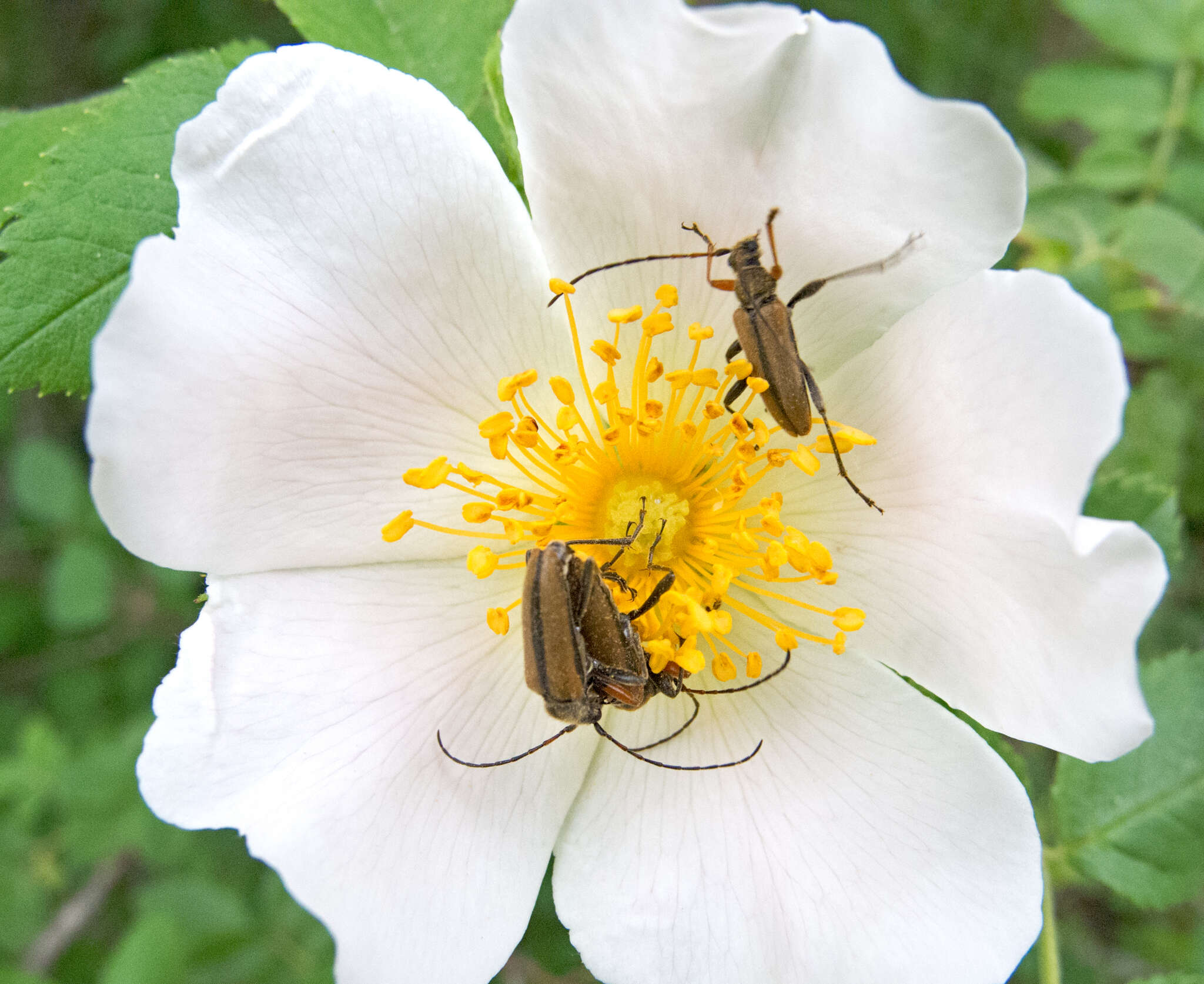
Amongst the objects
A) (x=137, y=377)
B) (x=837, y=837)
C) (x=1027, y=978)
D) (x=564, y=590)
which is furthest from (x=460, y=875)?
(x=1027, y=978)

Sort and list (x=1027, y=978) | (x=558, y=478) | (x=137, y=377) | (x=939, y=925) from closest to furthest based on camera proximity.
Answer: (x=137, y=377) → (x=939, y=925) → (x=558, y=478) → (x=1027, y=978)

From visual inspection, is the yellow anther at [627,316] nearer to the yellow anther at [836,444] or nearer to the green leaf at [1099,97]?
the yellow anther at [836,444]

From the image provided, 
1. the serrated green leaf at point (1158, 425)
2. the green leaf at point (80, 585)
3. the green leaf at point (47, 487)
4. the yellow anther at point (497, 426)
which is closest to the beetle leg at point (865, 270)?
the yellow anther at point (497, 426)

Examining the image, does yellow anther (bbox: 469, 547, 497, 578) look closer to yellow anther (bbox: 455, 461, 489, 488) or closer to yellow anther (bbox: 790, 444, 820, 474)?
yellow anther (bbox: 455, 461, 489, 488)

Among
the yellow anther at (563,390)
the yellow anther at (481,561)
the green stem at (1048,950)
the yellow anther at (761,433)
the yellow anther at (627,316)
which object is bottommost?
the green stem at (1048,950)

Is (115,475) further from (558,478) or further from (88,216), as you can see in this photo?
(558,478)

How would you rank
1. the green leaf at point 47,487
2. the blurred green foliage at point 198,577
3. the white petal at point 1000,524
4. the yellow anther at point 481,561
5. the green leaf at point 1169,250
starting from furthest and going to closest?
the green leaf at point 47,487
the green leaf at point 1169,250
the blurred green foliage at point 198,577
the yellow anther at point 481,561
the white petal at point 1000,524

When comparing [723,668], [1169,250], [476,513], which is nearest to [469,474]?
[476,513]
